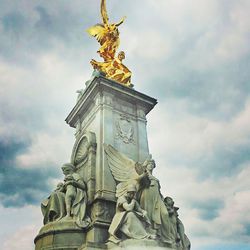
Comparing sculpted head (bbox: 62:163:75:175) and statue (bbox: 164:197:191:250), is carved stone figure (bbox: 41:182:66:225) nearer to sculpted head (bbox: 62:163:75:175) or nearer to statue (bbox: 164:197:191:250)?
sculpted head (bbox: 62:163:75:175)

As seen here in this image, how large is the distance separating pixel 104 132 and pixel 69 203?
2.82 meters

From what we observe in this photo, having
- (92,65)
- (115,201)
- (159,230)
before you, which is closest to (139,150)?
(115,201)

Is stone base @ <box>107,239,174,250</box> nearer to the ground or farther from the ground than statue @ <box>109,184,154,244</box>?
nearer to the ground

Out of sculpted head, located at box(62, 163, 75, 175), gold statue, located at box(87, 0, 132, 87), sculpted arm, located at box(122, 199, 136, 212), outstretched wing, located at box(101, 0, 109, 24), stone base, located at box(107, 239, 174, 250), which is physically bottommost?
stone base, located at box(107, 239, 174, 250)

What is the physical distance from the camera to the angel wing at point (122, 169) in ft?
34.1

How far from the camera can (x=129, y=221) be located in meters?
9.00

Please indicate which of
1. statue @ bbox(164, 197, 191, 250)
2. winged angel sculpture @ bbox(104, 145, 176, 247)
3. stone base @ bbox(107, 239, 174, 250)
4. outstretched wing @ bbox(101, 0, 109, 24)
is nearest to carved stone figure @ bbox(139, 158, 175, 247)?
winged angel sculpture @ bbox(104, 145, 176, 247)

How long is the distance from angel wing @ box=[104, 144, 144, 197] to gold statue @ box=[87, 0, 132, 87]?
12.2 feet

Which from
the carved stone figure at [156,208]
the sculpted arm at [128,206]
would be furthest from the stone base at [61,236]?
the carved stone figure at [156,208]

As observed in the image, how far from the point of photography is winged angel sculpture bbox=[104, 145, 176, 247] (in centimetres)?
973

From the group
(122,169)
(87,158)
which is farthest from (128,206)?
(87,158)

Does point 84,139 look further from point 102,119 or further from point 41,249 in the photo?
point 41,249

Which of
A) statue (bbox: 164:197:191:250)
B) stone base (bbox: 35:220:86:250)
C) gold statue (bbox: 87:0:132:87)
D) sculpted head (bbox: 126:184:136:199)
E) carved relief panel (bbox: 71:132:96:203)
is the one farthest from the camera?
gold statue (bbox: 87:0:132:87)

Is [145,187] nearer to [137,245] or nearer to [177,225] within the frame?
[177,225]
